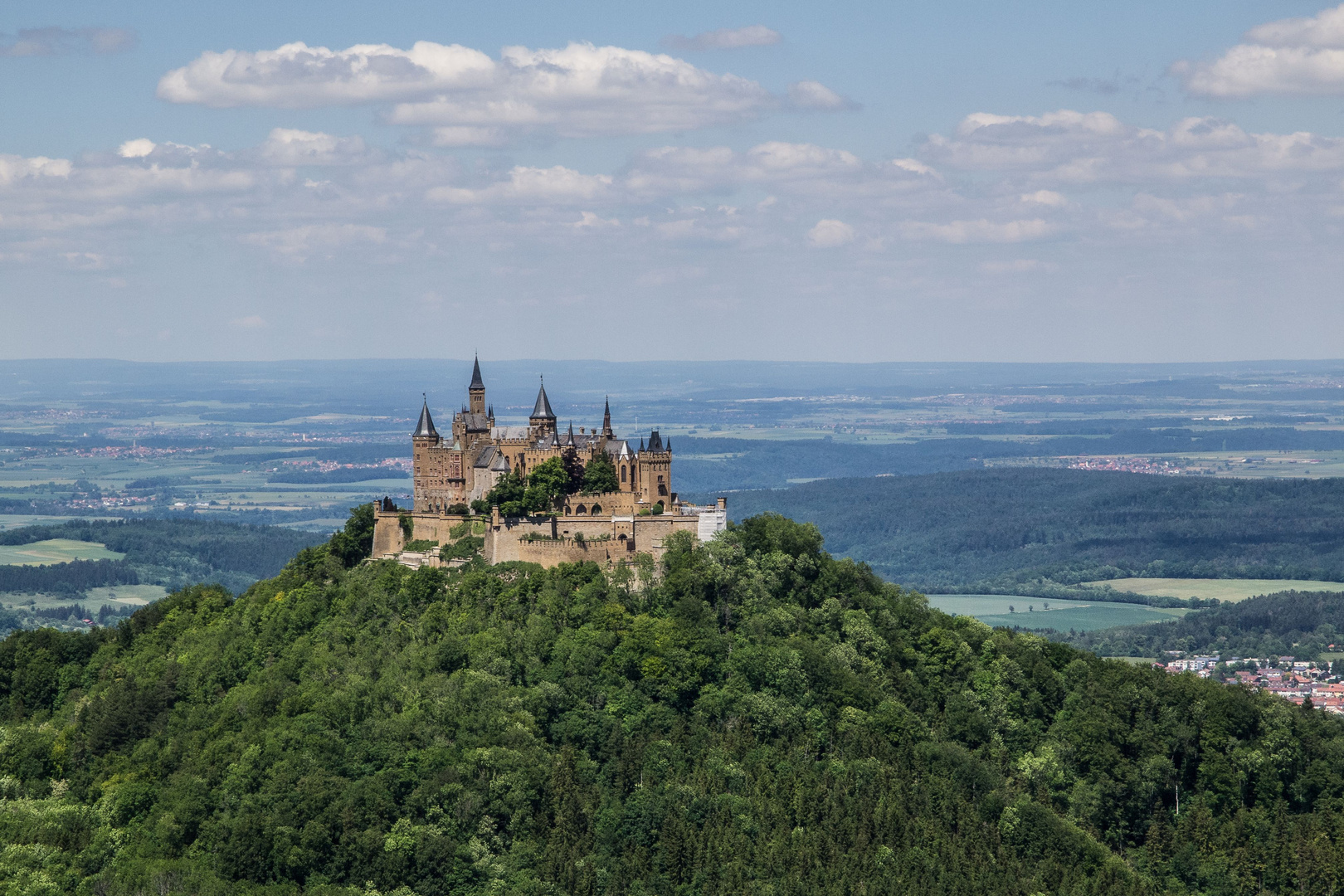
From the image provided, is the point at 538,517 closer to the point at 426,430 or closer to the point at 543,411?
the point at 543,411

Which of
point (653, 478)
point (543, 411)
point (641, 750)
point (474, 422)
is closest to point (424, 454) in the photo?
point (474, 422)

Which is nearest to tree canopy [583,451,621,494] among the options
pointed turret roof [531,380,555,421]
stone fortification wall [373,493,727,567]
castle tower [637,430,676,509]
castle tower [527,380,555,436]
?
stone fortification wall [373,493,727,567]

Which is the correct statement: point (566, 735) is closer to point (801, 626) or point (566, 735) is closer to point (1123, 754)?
point (801, 626)

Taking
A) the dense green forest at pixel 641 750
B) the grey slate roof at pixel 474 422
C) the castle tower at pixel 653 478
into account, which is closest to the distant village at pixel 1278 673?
the dense green forest at pixel 641 750

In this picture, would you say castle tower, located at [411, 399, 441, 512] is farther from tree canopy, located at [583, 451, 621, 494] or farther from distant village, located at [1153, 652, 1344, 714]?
distant village, located at [1153, 652, 1344, 714]

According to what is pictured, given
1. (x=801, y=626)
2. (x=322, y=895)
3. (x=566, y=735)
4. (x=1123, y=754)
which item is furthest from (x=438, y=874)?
(x=1123, y=754)

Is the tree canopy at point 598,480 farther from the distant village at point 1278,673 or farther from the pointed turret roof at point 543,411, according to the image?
the distant village at point 1278,673
